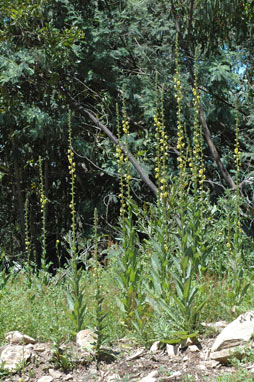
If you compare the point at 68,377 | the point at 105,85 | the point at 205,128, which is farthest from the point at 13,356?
the point at 105,85

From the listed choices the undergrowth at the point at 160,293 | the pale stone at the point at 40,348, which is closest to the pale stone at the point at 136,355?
the undergrowth at the point at 160,293

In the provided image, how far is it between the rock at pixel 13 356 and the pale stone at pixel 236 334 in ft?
4.65

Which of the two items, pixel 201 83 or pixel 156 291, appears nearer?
pixel 156 291

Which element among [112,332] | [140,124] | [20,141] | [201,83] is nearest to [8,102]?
[20,141]

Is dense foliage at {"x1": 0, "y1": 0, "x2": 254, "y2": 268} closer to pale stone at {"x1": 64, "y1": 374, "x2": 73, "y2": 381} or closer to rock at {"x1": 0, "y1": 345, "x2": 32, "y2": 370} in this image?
rock at {"x1": 0, "y1": 345, "x2": 32, "y2": 370}

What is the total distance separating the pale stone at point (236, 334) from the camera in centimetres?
338

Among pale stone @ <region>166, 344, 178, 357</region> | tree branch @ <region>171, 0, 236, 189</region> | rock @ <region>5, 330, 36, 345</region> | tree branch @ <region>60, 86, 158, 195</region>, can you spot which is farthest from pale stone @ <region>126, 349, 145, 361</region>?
tree branch @ <region>171, 0, 236, 189</region>

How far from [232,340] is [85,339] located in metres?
1.14

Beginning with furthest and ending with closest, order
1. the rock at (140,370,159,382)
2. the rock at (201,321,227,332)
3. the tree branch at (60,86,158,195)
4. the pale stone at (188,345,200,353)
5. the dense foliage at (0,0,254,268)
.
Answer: the dense foliage at (0,0,254,268), the tree branch at (60,86,158,195), the rock at (201,321,227,332), the pale stone at (188,345,200,353), the rock at (140,370,159,382)

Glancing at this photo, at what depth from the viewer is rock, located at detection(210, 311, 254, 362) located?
334cm

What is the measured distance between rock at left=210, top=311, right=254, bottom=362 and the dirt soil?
0.08m

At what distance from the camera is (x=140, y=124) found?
8.14 meters

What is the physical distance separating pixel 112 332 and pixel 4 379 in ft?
3.07

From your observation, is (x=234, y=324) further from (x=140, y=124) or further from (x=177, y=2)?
(x=177, y=2)
